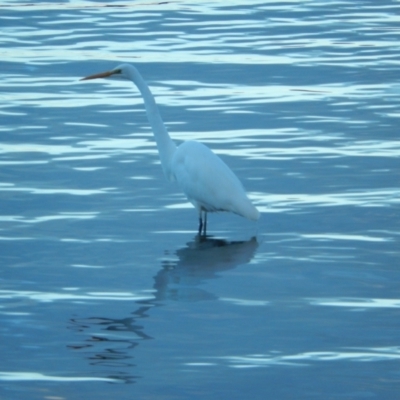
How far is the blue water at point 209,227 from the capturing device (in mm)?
4672

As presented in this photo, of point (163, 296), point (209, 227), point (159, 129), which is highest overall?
point (159, 129)

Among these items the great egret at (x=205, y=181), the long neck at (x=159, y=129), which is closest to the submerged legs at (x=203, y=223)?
the great egret at (x=205, y=181)

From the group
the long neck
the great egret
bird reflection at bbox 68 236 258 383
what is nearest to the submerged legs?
the great egret

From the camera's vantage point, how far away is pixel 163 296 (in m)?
5.61

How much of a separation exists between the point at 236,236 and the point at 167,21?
29.0 feet

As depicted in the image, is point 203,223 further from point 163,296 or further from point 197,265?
point 163,296

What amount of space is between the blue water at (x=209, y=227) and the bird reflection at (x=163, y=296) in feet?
0.05

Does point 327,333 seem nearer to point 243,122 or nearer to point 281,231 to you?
point 281,231

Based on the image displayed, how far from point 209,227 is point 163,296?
4.88ft

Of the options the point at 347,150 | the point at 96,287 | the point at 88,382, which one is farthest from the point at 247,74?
the point at 88,382

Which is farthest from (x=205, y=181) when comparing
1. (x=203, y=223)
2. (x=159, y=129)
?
(x=159, y=129)

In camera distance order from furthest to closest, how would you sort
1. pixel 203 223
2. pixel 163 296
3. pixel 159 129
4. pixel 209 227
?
pixel 159 129 < pixel 209 227 < pixel 203 223 < pixel 163 296

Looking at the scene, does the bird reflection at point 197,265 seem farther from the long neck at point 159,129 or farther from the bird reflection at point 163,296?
the long neck at point 159,129

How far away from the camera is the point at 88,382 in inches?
177
